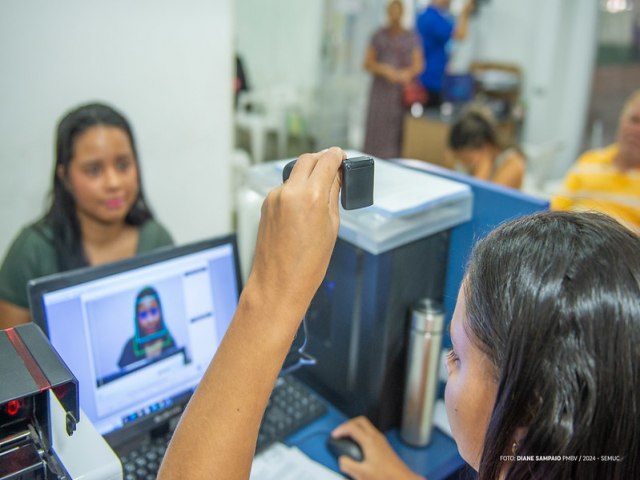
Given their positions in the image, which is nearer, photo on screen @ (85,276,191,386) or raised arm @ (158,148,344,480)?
raised arm @ (158,148,344,480)

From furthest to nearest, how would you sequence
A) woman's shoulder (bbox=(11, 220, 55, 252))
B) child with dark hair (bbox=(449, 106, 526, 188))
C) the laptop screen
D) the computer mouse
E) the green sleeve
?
1. child with dark hair (bbox=(449, 106, 526, 188))
2. woman's shoulder (bbox=(11, 220, 55, 252))
3. the green sleeve
4. the computer mouse
5. the laptop screen

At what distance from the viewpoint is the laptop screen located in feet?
2.94

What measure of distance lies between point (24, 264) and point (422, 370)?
955mm

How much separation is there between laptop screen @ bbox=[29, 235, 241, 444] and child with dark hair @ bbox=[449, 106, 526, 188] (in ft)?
6.01

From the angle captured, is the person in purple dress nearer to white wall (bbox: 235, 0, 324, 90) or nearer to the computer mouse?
white wall (bbox: 235, 0, 324, 90)

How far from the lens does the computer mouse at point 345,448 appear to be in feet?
3.34

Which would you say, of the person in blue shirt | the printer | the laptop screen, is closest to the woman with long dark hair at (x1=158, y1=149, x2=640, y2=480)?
the printer

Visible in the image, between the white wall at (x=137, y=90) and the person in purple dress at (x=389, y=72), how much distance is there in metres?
2.09

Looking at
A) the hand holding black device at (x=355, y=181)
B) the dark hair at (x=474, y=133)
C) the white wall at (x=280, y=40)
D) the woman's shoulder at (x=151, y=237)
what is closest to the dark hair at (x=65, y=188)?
the woman's shoulder at (x=151, y=237)

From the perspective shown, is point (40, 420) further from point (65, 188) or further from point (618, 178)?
point (618, 178)

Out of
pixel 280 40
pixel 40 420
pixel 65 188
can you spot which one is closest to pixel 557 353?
pixel 40 420

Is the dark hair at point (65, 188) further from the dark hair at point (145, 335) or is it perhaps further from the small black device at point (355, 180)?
the small black device at point (355, 180)

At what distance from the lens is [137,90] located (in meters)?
2.18

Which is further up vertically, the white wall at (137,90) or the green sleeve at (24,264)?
the white wall at (137,90)
